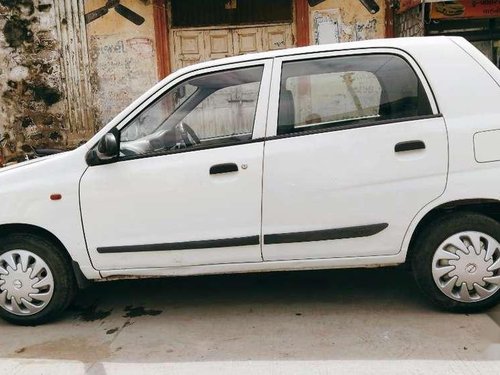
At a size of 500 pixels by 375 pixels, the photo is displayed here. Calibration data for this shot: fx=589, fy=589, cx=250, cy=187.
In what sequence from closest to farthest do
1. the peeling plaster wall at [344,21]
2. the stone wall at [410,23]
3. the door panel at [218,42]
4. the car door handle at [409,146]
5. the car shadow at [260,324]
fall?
the car shadow at [260,324], the car door handle at [409,146], the stone wall at [410,23], the peeling plaster wall at [344,21], the door panel at [218,42]

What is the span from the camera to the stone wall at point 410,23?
8.64m

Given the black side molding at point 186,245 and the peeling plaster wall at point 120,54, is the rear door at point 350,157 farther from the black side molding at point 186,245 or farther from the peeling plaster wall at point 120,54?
the peeling plaster wall at point 120,54

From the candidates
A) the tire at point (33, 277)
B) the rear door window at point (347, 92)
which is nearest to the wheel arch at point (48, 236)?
the tire at point (33, 277)

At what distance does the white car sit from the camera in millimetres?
3734

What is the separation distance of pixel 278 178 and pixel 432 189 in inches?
38.4

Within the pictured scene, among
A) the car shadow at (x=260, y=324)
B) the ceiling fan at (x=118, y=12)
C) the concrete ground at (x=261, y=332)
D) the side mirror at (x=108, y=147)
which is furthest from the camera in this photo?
the ceiling fan at (x=118, y=12)

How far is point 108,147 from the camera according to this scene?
3807mm

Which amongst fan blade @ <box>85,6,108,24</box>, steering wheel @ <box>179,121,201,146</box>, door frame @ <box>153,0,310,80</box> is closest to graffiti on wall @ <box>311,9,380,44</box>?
door frame @ <box>153,0,310,80</box>

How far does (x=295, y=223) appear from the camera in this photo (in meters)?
3.79

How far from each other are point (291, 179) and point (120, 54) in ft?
22.7

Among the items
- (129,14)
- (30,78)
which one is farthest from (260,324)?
(30,78)

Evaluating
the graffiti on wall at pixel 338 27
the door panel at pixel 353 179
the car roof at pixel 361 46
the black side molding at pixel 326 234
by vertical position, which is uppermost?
the graffiti on wall at pixel 338 27

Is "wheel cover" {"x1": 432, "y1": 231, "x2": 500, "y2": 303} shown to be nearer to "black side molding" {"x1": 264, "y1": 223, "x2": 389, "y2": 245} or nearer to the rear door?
the rear door

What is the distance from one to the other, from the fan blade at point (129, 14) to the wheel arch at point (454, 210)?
724 centimetres
